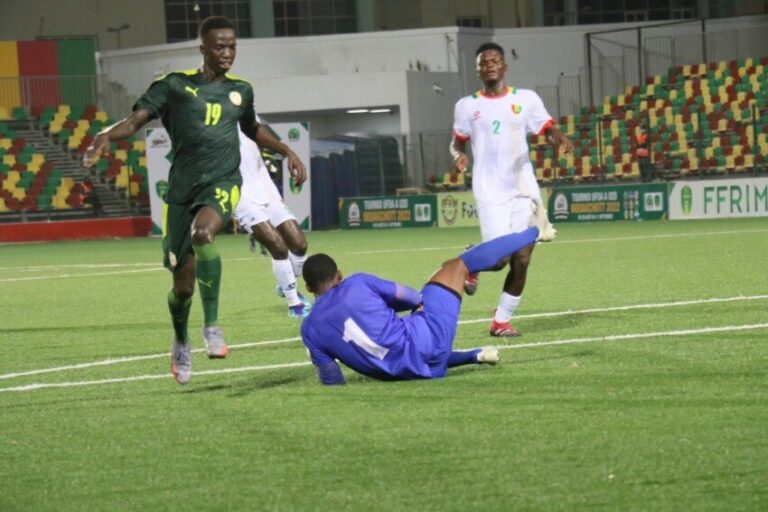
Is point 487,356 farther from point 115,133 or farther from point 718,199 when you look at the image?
point 718,199

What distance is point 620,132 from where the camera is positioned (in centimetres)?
3984

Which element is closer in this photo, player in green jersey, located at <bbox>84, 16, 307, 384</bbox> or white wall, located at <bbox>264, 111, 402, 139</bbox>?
player in green jersey, located at <bbox>84, 16, 307, 384</bbox>

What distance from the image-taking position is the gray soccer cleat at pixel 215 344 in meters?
9.06

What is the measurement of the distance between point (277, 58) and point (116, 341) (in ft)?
111

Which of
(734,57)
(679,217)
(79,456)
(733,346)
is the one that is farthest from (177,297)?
(734,57)

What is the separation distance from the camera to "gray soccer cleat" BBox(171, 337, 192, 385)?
900cm

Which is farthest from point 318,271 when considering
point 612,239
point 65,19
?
point 65,19

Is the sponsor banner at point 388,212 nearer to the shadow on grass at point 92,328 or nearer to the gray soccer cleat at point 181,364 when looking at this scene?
the shadow on grass at point 92,328

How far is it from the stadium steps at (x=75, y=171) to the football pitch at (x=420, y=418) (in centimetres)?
2808

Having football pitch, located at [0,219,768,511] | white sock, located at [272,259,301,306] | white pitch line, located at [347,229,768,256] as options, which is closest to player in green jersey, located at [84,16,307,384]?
football pitch, located at [0,219,768,511]

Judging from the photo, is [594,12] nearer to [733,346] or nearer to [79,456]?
[733,346]

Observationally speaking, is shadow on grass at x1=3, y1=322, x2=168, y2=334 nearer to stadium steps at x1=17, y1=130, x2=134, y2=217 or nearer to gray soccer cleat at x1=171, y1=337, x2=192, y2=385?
gray soccer cleat at x1=171, y1=337, x2=192, y2=385

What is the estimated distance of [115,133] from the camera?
29.2ft

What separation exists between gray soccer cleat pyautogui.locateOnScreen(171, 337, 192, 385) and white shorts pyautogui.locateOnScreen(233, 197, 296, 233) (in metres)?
4.55
